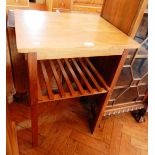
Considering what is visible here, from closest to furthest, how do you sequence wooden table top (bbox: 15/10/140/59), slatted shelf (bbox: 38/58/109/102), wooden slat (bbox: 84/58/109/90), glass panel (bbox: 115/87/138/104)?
1. wooden table top (bbox: 15/10/140/59)
2. slatted shelf (bbox: 38/58/109/102)
3. wooden slat (bbox: 84/58/109/90)
4. glass panel (bbox: 115/87/138/104)

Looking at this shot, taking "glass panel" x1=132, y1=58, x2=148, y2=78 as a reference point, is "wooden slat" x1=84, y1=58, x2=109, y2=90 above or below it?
below

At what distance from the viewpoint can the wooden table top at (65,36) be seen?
26.1 inches

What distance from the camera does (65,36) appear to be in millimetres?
751

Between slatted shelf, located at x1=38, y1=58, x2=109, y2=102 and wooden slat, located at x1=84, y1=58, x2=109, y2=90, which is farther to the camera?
wooden slat, located at x1=84, y1=58, x2=109, y2=90

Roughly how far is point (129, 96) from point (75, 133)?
0.48 meters

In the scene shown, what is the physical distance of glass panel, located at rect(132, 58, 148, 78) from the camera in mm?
1061

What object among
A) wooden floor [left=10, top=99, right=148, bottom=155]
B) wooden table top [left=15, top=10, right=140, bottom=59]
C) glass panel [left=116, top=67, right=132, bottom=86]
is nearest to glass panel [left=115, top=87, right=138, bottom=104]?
glass panel [left=116, top=67, right=132, bottom=86]

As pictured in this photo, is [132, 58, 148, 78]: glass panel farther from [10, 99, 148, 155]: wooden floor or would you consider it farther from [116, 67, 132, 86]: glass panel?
[10, 99, 148, 155]: wooden floor

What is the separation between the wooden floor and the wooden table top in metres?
0.69

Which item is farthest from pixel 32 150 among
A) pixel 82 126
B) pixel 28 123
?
pixel 82 126

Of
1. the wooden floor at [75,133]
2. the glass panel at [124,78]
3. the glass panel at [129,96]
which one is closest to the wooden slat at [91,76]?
the glass panel at [124,78]

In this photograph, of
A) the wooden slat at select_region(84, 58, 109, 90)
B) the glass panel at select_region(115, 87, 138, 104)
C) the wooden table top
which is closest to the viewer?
the wooden table top

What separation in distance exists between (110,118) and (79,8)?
90 cm
